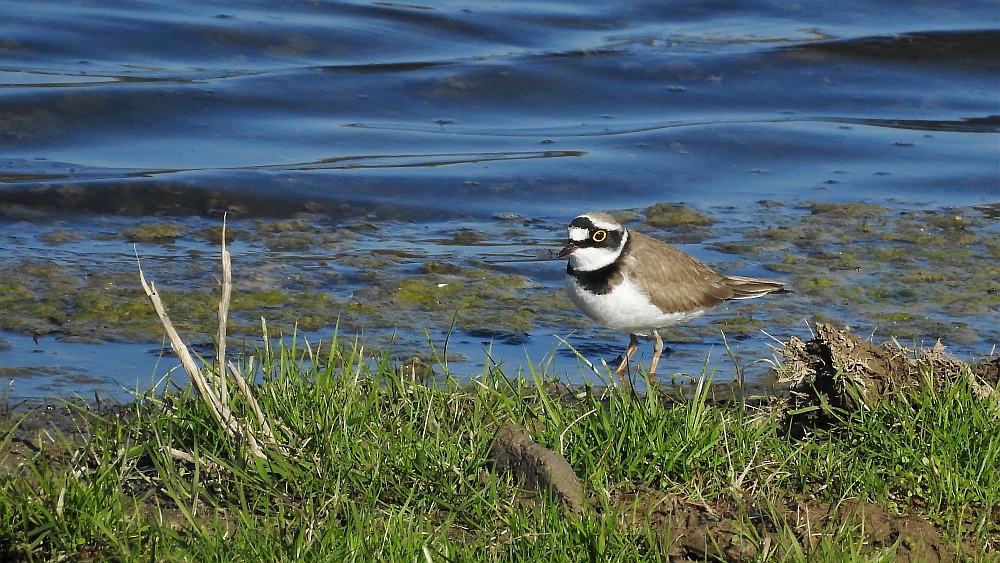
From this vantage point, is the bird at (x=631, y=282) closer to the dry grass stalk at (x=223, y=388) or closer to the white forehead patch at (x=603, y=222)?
the white forehead patch at (x=603, y=222)

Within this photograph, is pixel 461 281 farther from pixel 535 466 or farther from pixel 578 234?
pixel 535 466

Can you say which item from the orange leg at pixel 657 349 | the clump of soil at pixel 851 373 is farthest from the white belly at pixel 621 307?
the clump of soil at pixel 851 373

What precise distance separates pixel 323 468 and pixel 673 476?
3.70 ft

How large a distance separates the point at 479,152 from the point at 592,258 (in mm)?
4616

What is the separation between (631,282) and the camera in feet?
19.8

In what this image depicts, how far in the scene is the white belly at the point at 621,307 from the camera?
596 cm

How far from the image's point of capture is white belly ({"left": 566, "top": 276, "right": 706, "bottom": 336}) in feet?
19.6

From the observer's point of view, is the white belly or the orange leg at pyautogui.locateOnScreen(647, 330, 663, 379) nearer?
the white belly

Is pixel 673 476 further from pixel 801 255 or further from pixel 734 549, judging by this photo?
pixel 801 255

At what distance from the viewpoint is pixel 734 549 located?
3703 millimetres

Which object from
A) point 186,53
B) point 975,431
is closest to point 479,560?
point 975,431

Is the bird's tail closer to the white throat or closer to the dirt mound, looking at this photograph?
the white throat

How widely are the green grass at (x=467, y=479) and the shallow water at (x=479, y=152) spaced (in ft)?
4.97

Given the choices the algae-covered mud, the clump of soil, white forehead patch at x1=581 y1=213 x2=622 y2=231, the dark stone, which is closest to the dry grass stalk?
the dark stone
